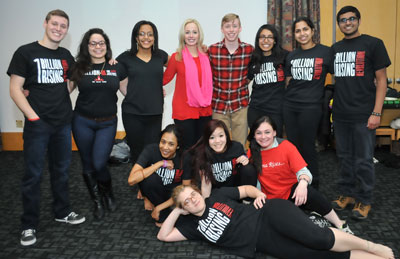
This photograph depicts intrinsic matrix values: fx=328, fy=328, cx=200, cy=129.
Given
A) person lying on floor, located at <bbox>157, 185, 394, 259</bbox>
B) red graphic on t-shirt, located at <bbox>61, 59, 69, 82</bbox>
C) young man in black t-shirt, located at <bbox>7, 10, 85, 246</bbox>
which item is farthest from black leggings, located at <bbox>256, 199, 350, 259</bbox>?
red graphic on t-shirt, located at <bbox>61, 59, 69, 82</bbox>

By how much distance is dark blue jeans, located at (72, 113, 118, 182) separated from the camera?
7.67 ft

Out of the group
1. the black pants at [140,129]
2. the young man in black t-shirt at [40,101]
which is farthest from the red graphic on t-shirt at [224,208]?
the young man in black t-shirt at [40,101]

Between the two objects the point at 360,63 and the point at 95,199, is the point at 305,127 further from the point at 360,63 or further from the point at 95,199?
the point at 95,199

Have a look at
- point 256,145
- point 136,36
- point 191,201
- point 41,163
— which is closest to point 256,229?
point 191,201

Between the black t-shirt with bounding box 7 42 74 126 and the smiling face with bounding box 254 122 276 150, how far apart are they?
4.30 ft

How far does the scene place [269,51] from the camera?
2.66m

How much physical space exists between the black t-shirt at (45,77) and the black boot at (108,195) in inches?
24.9

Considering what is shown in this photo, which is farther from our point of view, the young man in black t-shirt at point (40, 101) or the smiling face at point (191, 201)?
the young man in black t-shirt at point (40, 101)

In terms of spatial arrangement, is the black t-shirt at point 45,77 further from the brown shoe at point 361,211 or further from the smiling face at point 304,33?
the brown shoe at point 361,211

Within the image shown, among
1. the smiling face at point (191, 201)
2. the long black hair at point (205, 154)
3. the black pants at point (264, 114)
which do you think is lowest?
the smiling face at point (191, 201)

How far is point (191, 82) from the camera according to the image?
8.48 feet

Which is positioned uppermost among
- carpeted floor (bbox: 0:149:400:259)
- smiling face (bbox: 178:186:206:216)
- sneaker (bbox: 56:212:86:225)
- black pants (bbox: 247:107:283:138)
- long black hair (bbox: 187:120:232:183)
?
black pants (bbox: 247:107:283:138)

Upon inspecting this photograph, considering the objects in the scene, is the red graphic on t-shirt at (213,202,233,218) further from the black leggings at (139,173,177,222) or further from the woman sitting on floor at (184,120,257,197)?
the black leggings at (139,173,177,222)

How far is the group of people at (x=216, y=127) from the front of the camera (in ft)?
6.28
